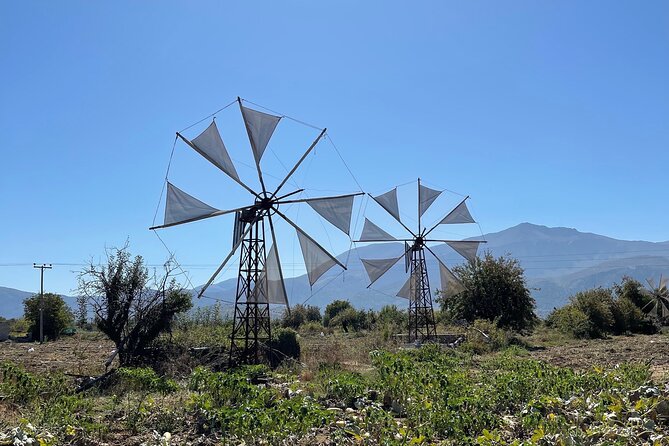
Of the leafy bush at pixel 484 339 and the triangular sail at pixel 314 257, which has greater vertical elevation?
the triangular sail at pixel 314 257

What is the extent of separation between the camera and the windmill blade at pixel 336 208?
17.4 m

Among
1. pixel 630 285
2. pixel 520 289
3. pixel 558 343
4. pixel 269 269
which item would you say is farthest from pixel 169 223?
pixel 630 285

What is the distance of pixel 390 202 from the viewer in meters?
27.0

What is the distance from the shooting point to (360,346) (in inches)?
907

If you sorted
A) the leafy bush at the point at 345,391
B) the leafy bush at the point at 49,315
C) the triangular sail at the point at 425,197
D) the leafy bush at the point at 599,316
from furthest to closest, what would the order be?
the leafy bush at the point at 49,315, the leafy bush at the point at 599,316, the triangular sail at the point at 425,197, the leafy bush at the point at 345,391

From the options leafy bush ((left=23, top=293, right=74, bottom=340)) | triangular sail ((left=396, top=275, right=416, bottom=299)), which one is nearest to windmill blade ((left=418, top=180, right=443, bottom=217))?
triangular sail ((left=396, top=275, right=416, bottom=299))

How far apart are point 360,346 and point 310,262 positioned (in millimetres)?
6766

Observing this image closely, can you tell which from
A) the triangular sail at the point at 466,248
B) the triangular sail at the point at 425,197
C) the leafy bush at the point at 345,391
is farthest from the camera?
the triangular sail at the point at 466,248

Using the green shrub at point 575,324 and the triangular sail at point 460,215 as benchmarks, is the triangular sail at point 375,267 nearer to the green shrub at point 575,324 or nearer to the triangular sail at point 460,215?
the triangular sail at point 460,215

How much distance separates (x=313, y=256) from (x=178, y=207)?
4.57m

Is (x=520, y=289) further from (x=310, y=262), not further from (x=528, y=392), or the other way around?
(x=528, y=392)

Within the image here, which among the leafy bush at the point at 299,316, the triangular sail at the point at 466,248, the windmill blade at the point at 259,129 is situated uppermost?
the windmill blade at the point at 259,129

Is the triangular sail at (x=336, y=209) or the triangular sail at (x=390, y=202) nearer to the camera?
the triangular sail at (x=336, y=209)

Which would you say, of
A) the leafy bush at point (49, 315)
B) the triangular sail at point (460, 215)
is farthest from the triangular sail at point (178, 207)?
the leafy bush at point (49, 315)
